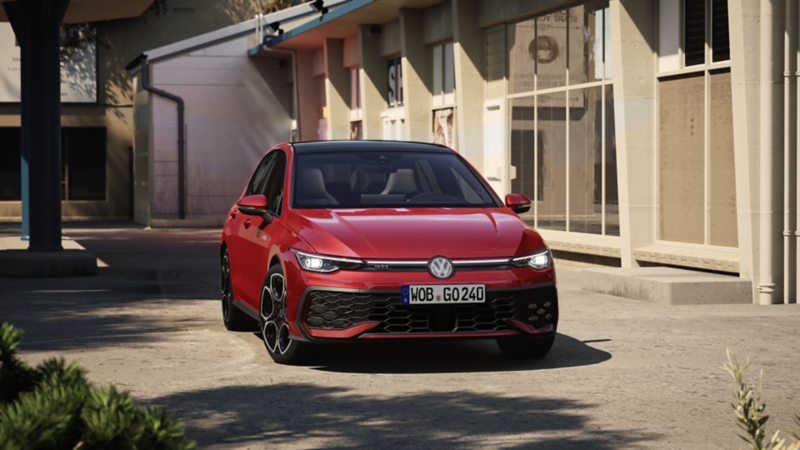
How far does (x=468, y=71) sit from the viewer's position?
2023 cm

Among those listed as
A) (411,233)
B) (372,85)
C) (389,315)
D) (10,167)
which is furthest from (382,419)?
(10,167)

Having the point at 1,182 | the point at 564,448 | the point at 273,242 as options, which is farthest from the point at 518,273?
the point at 1,182

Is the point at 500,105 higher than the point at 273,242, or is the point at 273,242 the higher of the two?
the point at 500,105

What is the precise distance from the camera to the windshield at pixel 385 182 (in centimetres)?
841

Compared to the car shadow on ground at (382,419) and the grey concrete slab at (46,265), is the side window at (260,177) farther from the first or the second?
the grey concrete slab at (46,265)

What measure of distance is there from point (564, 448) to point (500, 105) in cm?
1474

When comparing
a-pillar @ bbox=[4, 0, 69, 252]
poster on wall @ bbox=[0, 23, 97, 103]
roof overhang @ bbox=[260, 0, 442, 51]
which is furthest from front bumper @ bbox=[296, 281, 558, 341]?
poster on wall @ bbox=[0, 23, 97, 103]

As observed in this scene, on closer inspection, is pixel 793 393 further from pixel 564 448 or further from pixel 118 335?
pixel 118 335

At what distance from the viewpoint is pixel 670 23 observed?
47.1 feet

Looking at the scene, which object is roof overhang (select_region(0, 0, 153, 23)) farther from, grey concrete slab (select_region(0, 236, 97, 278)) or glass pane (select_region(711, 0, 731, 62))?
glass pane (select_region(711, 0, 731, 62))

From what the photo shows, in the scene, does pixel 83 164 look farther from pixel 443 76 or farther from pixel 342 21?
pixel 443 76

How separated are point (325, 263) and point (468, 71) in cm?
1329

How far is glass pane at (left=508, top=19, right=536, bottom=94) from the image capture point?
1850cm

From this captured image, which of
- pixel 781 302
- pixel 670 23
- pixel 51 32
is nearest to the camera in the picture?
pixel 781 302
